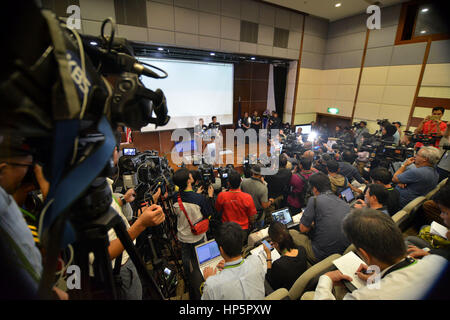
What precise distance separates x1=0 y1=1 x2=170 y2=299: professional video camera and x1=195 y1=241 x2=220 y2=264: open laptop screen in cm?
152

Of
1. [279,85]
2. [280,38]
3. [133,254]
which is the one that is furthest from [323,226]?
[279,85]

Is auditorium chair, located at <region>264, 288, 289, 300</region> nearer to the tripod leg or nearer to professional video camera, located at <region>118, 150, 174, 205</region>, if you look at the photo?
the tripod leg

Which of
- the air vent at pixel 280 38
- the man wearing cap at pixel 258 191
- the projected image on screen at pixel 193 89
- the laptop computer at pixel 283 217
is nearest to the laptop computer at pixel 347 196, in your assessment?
the laptop computer at pixel 283 217

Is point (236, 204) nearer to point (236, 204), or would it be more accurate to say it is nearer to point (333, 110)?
point (236, 204)

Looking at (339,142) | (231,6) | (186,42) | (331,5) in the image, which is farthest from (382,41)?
(186,42)

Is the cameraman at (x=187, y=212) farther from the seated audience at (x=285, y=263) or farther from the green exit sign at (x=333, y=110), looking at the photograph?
the green exit sign at (x=333, y=110)

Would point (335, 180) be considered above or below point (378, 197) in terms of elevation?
below

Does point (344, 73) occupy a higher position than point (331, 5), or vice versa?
point (331, 5)

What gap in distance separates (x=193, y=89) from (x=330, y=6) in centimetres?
575

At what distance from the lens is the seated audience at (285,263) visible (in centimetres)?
167

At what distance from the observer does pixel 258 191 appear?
2830 millimetres
